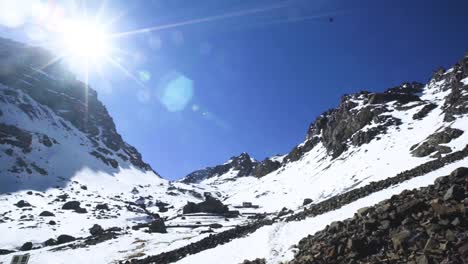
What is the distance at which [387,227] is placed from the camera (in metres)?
16.2

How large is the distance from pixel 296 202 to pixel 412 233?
3316 inches

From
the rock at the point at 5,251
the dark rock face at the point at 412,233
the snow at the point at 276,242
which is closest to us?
the dark rock face at the point at 412,233

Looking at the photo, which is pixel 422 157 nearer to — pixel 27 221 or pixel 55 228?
pixel 55 228

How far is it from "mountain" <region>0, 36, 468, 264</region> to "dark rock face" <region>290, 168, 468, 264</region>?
6 centimetres

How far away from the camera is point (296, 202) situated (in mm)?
96500

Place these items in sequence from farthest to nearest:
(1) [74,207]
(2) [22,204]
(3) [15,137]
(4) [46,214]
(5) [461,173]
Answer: (3) [15,137], (1) [74,207], (2) [22,204], (4) [46,214], (5) [461,173]

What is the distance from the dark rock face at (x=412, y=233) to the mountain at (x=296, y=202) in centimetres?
6

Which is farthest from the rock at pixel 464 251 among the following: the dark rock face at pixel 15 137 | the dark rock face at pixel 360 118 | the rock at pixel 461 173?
the dark rock face at pixel 15 137

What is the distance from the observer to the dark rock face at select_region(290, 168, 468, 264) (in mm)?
12695

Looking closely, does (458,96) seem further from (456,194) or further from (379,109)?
(456,194)

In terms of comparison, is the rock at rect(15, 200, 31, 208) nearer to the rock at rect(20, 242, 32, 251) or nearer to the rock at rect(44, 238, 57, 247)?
the rock at rect(44, 238, 57, 247)

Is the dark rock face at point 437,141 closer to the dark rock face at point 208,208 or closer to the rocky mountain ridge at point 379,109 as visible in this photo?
the rocky mountain ridge at point 379,109

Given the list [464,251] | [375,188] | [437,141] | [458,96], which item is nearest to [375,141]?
[458,96]

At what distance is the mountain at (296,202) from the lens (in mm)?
16328
